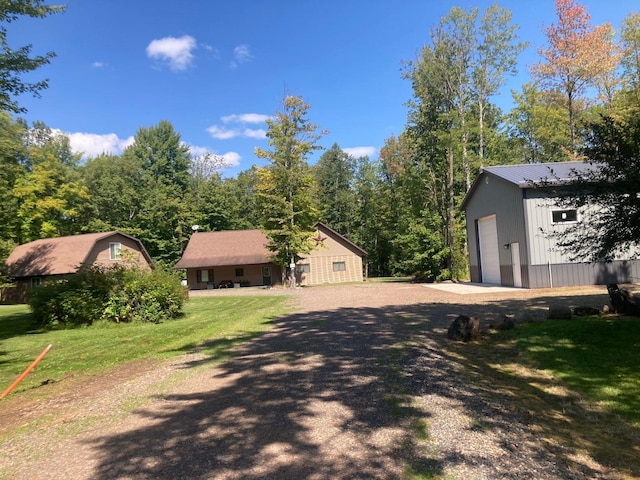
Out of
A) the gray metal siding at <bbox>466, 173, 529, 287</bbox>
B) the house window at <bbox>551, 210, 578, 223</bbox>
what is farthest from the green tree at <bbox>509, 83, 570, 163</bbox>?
the house window at <bbox>551, 210, 578, 223</bbox>

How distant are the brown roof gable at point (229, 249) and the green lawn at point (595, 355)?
29.8 metres

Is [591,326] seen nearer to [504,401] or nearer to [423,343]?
[423,343]

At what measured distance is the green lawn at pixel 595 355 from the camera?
19.1 ft

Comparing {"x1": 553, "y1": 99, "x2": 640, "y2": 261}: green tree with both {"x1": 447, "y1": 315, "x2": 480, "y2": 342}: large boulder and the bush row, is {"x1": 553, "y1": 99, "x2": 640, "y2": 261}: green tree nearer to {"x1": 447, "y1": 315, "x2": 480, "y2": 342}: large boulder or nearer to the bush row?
{"x1": 447, "y1": 315, "x2": 480, "y2": 342}: large boulder

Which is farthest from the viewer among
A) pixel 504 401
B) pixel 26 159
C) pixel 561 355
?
pixel 26 159

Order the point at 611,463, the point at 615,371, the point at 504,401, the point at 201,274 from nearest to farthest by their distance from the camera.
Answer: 1. the point at 611,463
2. the point at 504,401
3. the point at 615,371
4. the point at 201,274

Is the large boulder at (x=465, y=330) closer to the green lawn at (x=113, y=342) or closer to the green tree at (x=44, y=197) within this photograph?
the green lawn at (x=113, y=342)

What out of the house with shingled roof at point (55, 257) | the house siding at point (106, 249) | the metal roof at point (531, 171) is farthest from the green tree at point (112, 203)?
the metal roof at point (531, 171)

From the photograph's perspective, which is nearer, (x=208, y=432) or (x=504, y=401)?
(x=208, y=432)

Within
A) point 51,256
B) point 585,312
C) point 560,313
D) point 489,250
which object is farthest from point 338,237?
point 560,313

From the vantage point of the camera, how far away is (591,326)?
8.98m

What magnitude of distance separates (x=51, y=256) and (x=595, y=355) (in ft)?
121

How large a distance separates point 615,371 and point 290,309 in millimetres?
11012

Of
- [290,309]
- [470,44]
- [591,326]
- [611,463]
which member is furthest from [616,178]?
[470,44]
